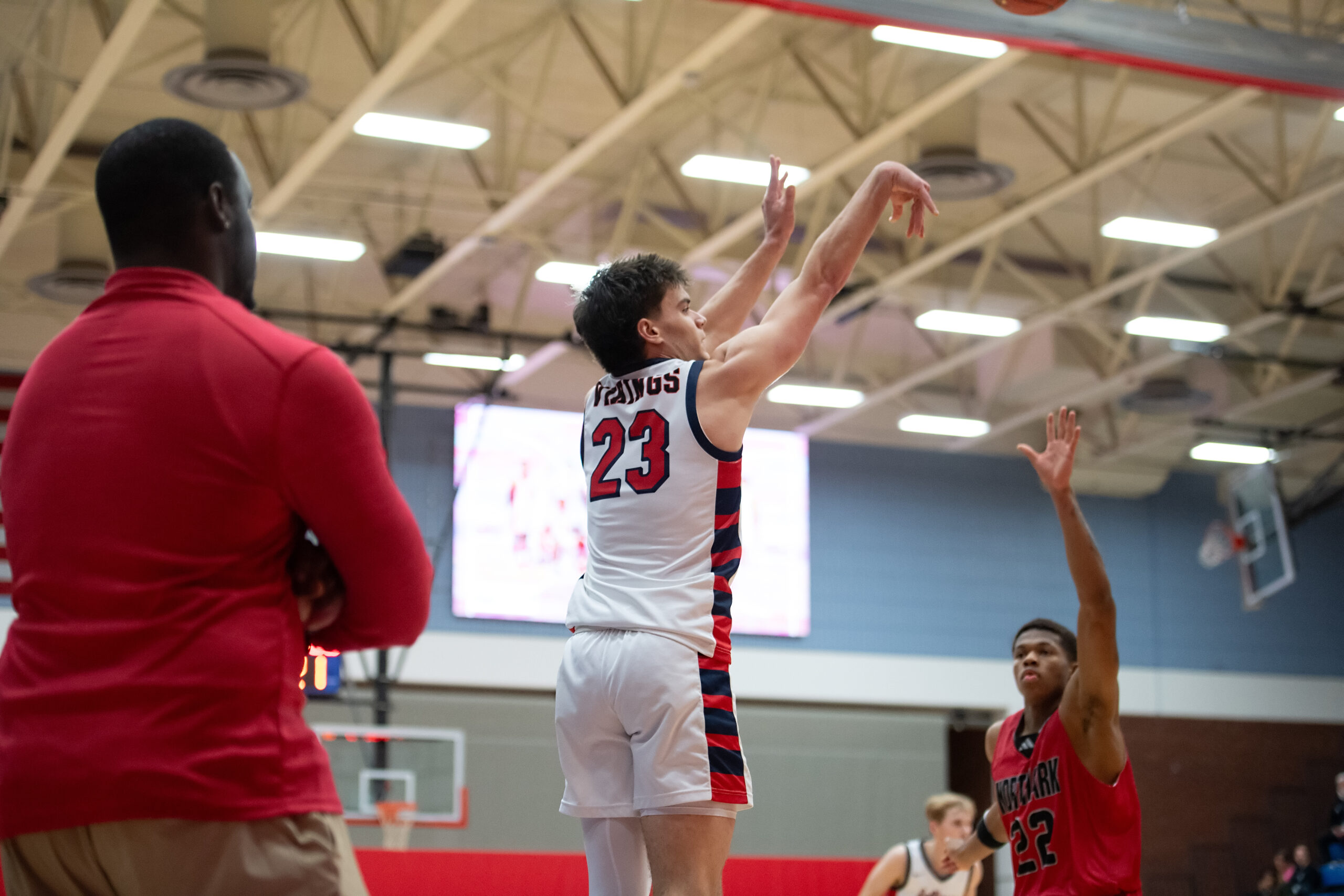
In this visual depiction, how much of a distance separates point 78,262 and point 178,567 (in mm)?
13694

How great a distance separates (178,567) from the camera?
79.0 inches

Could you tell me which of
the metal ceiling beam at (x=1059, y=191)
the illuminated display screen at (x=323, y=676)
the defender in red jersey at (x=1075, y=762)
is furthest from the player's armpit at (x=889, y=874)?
the metal ceiling beam at (x=1059, y=191)

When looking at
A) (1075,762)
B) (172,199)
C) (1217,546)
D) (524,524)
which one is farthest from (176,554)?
(1217,546)

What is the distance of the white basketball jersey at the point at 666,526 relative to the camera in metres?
3.62

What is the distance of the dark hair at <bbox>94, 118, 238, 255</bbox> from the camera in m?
2.14

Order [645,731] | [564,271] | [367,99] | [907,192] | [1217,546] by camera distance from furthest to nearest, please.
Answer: [1217,546]
[564,271]
[367,99]
[907,192]
[645,731]

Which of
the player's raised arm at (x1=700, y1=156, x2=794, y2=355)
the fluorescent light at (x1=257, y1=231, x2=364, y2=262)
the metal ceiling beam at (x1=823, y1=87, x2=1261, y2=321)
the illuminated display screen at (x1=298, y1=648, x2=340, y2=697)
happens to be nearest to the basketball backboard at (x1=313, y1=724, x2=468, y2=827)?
the illuminated display screen at (x1=298, y1=648, x2=340, y2=697)

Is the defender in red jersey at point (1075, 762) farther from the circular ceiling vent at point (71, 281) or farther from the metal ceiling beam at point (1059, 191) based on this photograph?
the circular ceiling vent at point (71, 281)

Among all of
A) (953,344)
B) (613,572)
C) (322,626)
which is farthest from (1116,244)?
(322,626)

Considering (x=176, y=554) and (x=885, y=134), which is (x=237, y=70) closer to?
(x=885, y=134)

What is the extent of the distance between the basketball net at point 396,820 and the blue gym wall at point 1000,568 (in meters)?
4.40

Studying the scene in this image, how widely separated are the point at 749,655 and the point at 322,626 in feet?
60.3

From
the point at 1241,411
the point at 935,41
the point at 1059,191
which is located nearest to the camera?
the point at 935,41

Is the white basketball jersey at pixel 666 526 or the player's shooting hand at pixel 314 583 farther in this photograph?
Answer: the white basketball jersey at pixel 666 526
